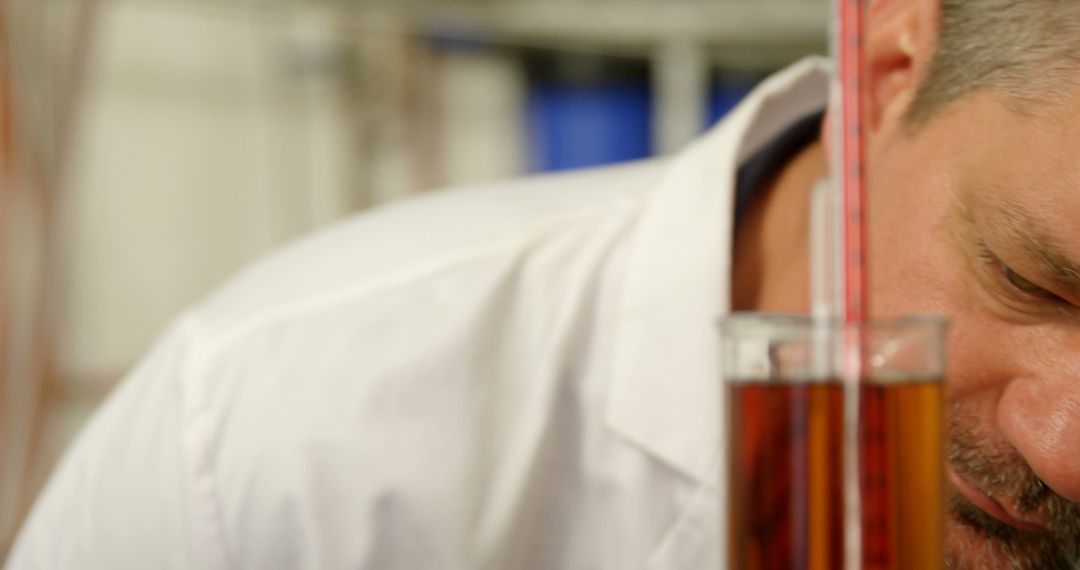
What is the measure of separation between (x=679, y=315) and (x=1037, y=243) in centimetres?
30

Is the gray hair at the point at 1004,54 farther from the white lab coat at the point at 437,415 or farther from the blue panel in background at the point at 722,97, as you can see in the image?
the blue panel in background at the point at 722,97

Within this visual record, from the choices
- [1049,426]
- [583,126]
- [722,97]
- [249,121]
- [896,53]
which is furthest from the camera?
[722,97]

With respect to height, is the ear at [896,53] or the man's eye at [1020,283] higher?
the ear at [896,53]

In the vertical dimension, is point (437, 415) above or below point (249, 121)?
below

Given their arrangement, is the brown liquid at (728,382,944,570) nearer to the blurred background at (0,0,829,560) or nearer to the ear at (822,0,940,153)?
the ear at (822,0,940,153)

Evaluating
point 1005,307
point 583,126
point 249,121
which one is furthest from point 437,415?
point 583,126

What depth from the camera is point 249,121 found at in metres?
1.78


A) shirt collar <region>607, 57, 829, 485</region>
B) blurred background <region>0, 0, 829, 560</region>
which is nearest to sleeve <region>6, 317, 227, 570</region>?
shirt collar <region>607, 57, 829, 485</region>

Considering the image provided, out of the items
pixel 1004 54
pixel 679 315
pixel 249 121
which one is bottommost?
pixel 679 315

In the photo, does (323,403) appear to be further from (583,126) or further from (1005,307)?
(583,126)

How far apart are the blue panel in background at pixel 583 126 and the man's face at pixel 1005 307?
126 centimetres

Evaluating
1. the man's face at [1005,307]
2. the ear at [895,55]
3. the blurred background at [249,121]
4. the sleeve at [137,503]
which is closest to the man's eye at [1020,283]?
the man's face at [1005,307]

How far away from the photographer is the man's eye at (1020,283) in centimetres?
67

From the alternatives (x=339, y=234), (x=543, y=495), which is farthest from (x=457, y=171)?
(x=543, y=495)
